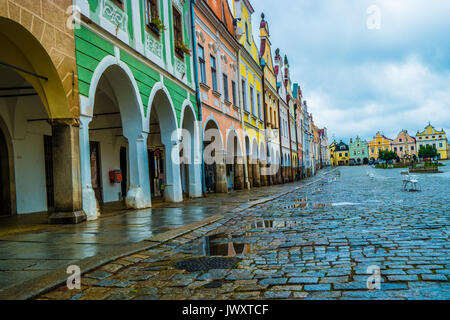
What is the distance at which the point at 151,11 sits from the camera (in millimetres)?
13219

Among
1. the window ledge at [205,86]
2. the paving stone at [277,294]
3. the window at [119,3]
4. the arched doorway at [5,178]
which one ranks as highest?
the window at [119,3]

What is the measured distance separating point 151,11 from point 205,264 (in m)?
10.8

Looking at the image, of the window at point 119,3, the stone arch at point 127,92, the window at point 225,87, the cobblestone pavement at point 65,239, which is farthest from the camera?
the window at point 225,87

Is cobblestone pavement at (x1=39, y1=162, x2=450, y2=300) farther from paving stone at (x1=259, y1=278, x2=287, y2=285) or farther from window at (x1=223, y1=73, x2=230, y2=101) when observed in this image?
window at (x1=223, y1=73, x2=230, y2=101)

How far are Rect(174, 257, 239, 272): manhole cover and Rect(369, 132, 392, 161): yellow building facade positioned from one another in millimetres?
160195

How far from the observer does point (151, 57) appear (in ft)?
41.7

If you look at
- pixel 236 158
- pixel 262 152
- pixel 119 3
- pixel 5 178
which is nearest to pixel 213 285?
pixel 119 3

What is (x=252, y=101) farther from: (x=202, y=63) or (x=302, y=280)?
(x=302, y=280)

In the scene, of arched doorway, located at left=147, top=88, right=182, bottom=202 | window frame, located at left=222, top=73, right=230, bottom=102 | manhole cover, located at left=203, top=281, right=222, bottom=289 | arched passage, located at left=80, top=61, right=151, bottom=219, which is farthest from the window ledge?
manhole cover, located at left=203, top=281, right=222, bottom=289

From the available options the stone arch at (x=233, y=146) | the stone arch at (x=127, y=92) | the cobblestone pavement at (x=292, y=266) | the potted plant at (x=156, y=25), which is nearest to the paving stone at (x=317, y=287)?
the cobblestone pavement at (x=292, y=266)

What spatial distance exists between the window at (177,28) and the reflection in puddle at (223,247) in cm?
1045

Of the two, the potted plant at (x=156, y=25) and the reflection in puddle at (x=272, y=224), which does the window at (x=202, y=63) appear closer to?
the potted plant at (x=156, y=25)

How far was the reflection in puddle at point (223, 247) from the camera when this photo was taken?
534 centimetres

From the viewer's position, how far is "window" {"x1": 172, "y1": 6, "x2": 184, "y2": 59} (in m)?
15.4
